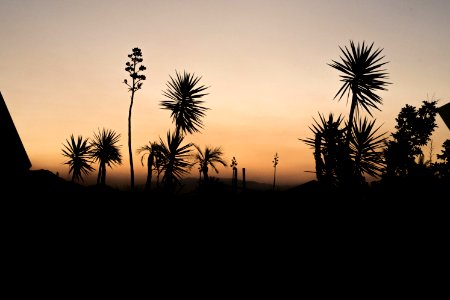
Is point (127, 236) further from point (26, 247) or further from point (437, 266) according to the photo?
point (437, 266)

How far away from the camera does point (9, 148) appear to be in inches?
306

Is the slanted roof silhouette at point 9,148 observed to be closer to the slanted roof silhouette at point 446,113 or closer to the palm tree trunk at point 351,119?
the palm tree trunk at point 351,119

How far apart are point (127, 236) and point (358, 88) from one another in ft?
36.5

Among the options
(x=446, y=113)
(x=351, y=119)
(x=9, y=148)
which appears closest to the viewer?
(x=446, y=113)

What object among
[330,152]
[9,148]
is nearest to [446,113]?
[330,152]

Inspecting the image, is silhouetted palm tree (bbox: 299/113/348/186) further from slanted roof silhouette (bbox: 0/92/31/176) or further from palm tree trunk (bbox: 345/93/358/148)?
slanted roof silhouette (bbox: 0/92/31/176)

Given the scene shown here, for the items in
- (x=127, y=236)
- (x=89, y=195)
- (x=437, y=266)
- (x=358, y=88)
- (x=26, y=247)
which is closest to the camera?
(x=437, y=266)

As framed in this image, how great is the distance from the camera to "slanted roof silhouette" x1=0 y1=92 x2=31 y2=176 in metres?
7.33

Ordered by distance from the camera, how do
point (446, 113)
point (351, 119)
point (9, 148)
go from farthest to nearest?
point (351, 119)
point (9, 148)
point (446, 113)

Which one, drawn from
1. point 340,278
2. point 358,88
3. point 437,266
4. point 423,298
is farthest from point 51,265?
point 358,88

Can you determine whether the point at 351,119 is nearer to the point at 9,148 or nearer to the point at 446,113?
the point at 446,113

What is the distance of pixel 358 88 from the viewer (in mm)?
11875

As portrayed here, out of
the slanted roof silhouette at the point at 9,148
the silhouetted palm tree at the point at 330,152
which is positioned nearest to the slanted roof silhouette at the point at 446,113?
the silhouetted palm tree at the point at 330,152

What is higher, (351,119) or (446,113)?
(351,119)
